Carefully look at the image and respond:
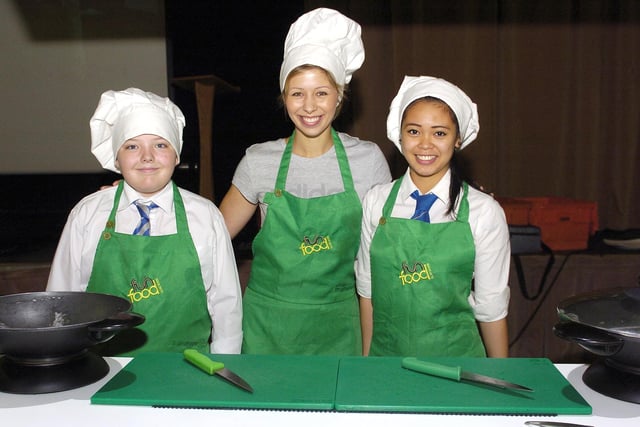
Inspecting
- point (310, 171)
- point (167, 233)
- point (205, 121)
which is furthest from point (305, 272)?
point (205, 121)

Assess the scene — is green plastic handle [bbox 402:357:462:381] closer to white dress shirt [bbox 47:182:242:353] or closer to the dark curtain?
white dress shirt [bbox 47:182:242:353]

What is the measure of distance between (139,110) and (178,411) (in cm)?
83

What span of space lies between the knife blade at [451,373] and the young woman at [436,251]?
1.44 ft

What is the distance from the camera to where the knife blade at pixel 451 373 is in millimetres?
1059

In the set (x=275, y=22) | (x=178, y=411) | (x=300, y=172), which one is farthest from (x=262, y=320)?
(x=275, y=22)

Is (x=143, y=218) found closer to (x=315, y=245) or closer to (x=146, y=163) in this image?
(x=146, y=163)

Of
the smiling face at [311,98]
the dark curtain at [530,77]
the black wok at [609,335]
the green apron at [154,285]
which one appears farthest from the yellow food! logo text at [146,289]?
the dark curtain at [530,77]

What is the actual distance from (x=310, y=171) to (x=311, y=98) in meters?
0.22

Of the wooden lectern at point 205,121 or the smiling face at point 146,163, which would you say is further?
the wooden lectern at point 205,121

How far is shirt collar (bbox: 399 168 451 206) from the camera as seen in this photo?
1681 mm

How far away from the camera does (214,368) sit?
1.13 m

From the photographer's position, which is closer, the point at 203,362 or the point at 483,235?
the point at 203,362

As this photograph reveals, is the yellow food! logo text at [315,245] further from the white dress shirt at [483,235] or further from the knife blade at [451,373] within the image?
the knife blade at [451,373]

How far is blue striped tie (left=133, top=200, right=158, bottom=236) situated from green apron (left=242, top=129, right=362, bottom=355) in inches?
13.2
